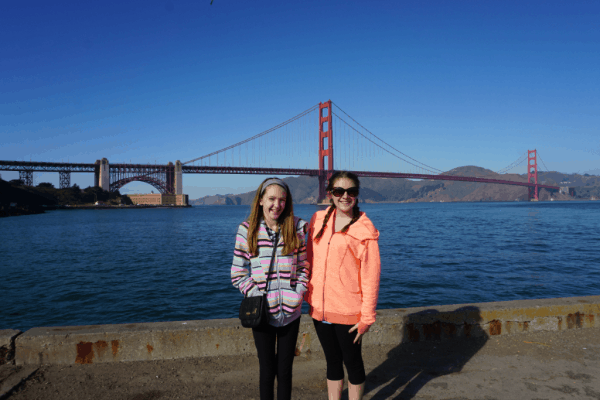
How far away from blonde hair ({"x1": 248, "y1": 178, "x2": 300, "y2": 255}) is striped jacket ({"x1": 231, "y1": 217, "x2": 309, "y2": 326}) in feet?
0.07

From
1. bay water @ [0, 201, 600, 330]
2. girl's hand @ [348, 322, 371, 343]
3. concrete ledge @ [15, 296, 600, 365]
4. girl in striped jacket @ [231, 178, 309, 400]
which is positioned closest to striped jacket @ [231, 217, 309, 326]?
girl in striped jacket @ [231, 178, 309, 400]

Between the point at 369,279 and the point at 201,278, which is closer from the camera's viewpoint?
the point at 369,279

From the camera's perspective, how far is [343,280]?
1.67m

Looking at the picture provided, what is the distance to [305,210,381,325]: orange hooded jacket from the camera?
1618mm

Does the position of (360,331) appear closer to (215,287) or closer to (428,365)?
(428,365)

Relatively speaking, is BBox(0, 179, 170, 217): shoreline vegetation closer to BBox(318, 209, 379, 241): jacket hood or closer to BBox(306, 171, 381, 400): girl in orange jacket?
BBox(306, 171, 381, 400): girl in orange jacket

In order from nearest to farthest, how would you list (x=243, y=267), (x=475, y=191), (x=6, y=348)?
1. (x=243, y=267)
2. (x=6, y=348)
3. (x=475, y=191)

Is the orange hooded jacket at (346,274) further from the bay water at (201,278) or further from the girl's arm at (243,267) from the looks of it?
the bay water at (201,278)

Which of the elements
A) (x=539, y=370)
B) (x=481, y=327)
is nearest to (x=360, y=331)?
(x=539, y=370)

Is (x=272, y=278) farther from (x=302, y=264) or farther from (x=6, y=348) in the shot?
(x=6, y=348)

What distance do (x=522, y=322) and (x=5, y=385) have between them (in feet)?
→ 10.8

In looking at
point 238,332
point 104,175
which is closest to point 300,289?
point 238,332

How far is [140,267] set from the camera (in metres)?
10.8

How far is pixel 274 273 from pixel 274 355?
1.25 feet
